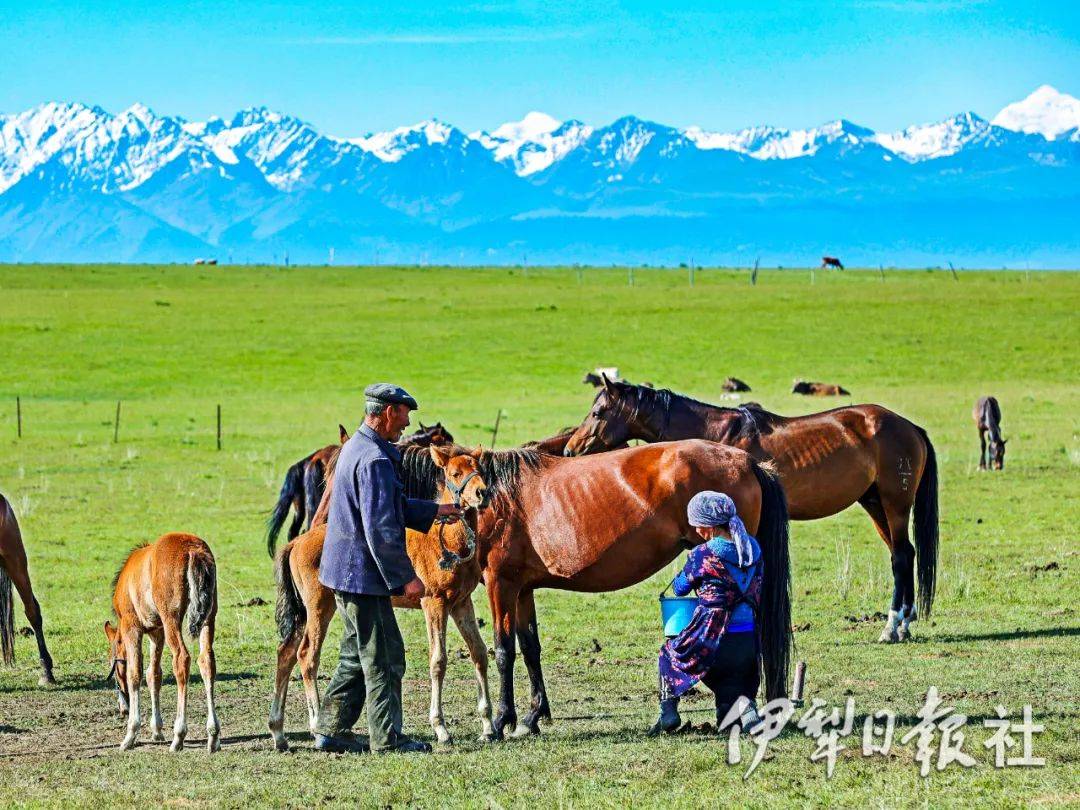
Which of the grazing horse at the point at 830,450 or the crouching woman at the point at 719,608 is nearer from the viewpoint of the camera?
the crouching woman at the point at 719,608

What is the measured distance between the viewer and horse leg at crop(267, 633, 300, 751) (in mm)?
9477

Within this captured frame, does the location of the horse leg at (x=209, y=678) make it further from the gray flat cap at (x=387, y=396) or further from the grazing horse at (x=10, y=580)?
the grazing horse at (x=10, y=580)

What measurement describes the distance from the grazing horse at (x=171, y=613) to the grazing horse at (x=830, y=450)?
4.96 meters

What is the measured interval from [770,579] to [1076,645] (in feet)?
13.5

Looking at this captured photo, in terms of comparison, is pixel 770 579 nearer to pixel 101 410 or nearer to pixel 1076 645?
pixel 1076 645

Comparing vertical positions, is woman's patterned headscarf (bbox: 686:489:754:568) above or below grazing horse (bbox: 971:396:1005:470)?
below

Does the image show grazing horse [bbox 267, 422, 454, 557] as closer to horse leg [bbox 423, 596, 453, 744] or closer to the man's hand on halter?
horse leg [bbox 423, 596, 453, 744]

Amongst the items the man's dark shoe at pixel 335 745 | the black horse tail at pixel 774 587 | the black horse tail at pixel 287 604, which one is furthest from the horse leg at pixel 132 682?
the black horse tail at pixel 774 587

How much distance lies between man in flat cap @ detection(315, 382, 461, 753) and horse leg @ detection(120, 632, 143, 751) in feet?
5.99

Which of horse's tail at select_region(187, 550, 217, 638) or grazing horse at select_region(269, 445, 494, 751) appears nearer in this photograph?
grazing horse at select_region(269, 445, 494, 751)

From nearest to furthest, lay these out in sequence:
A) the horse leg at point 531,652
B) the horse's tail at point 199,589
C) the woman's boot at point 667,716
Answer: the woman's boot at point 667,716
the horse's tail at point 199,589
the horse leg at point 531,652

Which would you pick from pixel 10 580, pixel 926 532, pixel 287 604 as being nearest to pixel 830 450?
pixel 926 532

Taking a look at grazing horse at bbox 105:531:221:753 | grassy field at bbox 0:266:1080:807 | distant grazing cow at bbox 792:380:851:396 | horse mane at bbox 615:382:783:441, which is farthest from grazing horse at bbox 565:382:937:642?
distant grazing cow at bbox 792:380:851:396

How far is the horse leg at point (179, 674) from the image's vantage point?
30.9 feet
